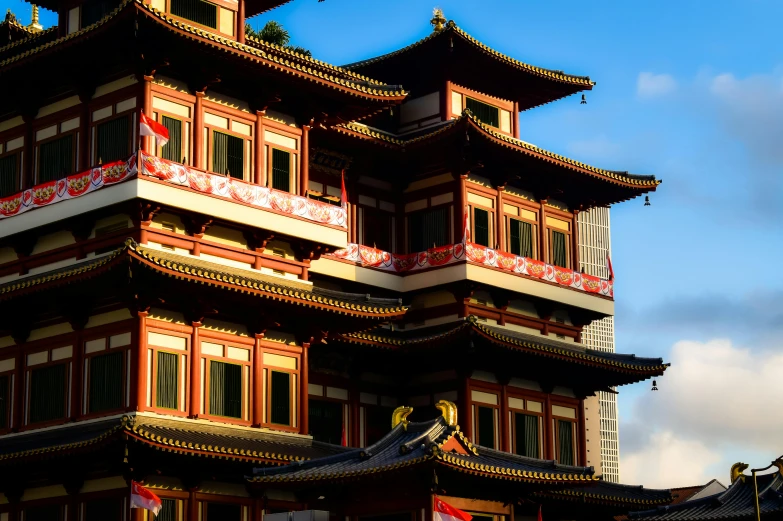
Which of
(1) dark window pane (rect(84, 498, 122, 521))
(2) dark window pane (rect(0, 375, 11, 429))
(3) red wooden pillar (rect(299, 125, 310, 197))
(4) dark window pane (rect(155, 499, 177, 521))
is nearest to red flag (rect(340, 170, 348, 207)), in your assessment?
(3) red wooden pillar (rect(299, 125, 310, 197))

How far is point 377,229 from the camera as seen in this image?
58781 mm

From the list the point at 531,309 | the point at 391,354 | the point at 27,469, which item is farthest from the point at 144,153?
the point at 531,309

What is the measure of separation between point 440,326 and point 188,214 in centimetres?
1369

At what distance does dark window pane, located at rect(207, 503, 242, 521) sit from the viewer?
45.2 m

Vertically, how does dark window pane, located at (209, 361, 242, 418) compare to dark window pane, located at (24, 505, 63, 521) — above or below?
above

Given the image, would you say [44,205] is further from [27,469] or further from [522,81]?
[522,81]

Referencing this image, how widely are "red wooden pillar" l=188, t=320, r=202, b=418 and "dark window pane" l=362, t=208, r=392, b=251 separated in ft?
44.0

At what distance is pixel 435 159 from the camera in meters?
58.4

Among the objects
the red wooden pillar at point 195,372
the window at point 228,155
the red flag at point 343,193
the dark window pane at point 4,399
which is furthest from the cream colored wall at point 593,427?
the red wooden pillar at point 195,372

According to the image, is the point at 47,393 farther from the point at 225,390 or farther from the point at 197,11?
the point at 197,11

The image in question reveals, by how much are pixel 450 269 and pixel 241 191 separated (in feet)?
37.8

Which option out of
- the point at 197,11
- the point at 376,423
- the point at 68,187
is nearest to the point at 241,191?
the point at 68,187

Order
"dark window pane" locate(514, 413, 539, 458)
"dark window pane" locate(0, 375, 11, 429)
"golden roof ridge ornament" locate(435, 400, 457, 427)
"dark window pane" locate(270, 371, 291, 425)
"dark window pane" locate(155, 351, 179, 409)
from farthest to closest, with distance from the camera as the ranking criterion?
"dark window pane" locate(514, 413, 539, 458), "dark window pane" locate(0, 375, 11, 429), "dark window pane" locate(270, 371, 291, 425), "dark window pane" locate(155, 351, 179, 409), "golden roof ridge ornament" locate(435, 400, 457, 427)

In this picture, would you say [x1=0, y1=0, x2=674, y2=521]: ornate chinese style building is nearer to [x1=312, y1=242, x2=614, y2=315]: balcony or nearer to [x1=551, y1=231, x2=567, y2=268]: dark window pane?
[x1=312, y1=242, x2=614, y2=315]: balcony
